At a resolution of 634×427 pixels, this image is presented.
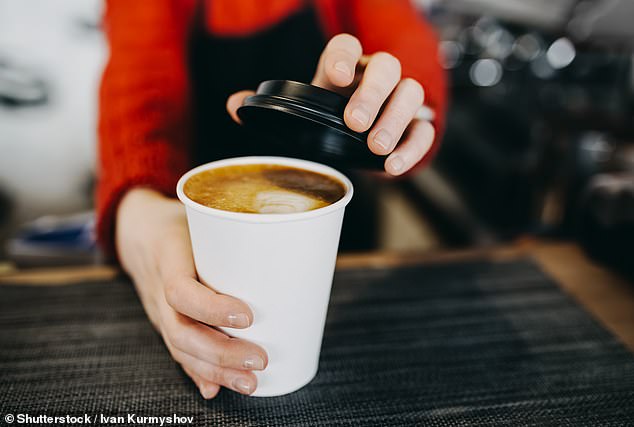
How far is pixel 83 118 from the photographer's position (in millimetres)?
1840

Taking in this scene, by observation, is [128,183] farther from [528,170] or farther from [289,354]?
[528,170]

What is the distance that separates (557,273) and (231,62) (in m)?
0.85

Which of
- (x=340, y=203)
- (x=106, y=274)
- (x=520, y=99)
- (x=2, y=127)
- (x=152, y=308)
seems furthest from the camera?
(x=520, y=99)

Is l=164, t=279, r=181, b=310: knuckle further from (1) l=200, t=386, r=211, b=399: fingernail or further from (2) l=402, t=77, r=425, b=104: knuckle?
(2) l=402, t=77, r=425, b=104: knuckle

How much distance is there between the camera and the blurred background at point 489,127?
1.15 meters

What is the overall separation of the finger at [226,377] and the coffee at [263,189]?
0.18 metres

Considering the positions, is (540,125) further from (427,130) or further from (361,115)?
(361,115)

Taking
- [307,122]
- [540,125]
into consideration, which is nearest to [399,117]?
[307,122]

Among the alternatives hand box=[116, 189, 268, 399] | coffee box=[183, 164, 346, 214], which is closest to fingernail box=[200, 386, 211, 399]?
hand box=[116, 189, 268, 399]

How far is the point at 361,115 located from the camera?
0.49m

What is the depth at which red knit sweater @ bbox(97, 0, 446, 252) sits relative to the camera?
759 mm

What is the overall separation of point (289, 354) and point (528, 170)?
4.81ft

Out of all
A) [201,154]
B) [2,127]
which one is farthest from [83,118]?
[201,154]

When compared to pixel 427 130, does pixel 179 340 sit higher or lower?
lower
